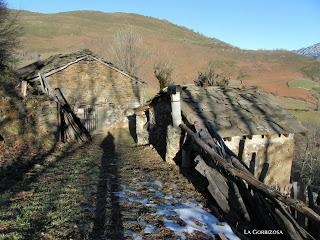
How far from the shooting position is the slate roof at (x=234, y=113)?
39.7 feet

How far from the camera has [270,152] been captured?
13305 millimetres

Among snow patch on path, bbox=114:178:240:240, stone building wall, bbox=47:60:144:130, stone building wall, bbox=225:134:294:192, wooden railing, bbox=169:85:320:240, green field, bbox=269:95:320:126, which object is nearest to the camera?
wooden railing, bbox=169:85:320:240

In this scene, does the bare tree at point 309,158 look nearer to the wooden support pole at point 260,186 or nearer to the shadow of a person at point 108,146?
the shadow of a person at point 108,146

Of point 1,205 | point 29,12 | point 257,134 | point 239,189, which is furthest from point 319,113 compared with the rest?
point 29,12

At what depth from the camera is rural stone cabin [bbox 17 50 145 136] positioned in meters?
22.4

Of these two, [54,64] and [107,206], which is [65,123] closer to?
[54,64]

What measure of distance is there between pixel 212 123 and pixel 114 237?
663cm

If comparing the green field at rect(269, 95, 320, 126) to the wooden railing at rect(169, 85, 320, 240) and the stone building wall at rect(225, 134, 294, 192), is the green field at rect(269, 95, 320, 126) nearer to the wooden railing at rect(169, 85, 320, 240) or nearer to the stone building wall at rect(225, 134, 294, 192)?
the stone building wall at rect(225, 134, 294, 192)

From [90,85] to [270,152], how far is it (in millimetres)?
13659

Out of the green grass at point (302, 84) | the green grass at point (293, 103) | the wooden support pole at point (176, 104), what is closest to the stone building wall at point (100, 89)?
the wooden support pole at point (176, 104)

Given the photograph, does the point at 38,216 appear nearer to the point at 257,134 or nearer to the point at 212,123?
the point at 212,123

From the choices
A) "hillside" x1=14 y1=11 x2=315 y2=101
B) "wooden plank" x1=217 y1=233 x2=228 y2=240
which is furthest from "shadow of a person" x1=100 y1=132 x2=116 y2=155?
"hillside" x1=14 y1=11 x2=315 y2=101

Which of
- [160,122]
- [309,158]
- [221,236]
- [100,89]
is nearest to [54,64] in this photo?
[100,89]

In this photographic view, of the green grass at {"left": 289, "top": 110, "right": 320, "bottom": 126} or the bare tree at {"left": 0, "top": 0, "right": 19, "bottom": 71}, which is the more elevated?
the bare tree at {"left": 0, "top": 0, "right": 19, "bottom": 71}
